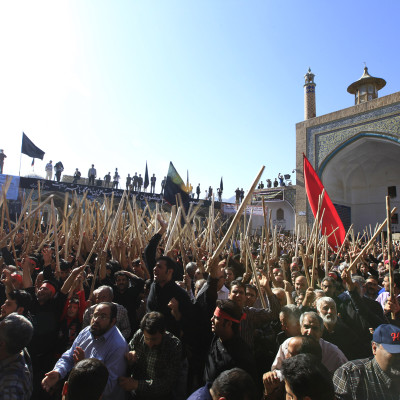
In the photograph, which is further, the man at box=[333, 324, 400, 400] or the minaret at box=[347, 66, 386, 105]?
the minaret at box=[347, 66, 386, 105]

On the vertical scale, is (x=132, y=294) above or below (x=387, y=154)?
below

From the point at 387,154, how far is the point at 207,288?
20.4m

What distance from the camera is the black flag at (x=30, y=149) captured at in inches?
545

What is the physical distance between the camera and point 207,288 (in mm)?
2682

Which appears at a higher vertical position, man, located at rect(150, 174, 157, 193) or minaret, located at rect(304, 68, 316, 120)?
minaret, located at rect(304, 68, 316, 120)

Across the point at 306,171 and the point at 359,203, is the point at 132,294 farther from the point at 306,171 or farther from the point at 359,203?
the point at 359,203

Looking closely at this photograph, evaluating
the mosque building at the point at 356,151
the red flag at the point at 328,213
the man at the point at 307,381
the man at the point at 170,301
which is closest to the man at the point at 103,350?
the man at the point at 170,301

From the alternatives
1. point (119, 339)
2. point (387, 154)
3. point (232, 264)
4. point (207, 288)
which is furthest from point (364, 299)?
point (387, 154)

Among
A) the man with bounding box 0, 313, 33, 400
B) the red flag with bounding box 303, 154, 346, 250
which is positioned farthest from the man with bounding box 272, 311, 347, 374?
the red flag with bounding box 303, 154, 346, 250

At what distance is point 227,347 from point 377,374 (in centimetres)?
87

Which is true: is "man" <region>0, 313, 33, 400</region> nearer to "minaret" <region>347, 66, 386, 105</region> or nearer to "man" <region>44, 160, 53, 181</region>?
"man" <region>44, 160, 53, 181</region>

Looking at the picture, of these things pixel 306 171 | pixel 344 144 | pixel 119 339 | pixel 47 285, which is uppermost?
pixel 344 144

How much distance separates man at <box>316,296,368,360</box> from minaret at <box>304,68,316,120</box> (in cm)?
1811

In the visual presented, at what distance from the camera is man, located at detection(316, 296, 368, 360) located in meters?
2.73
